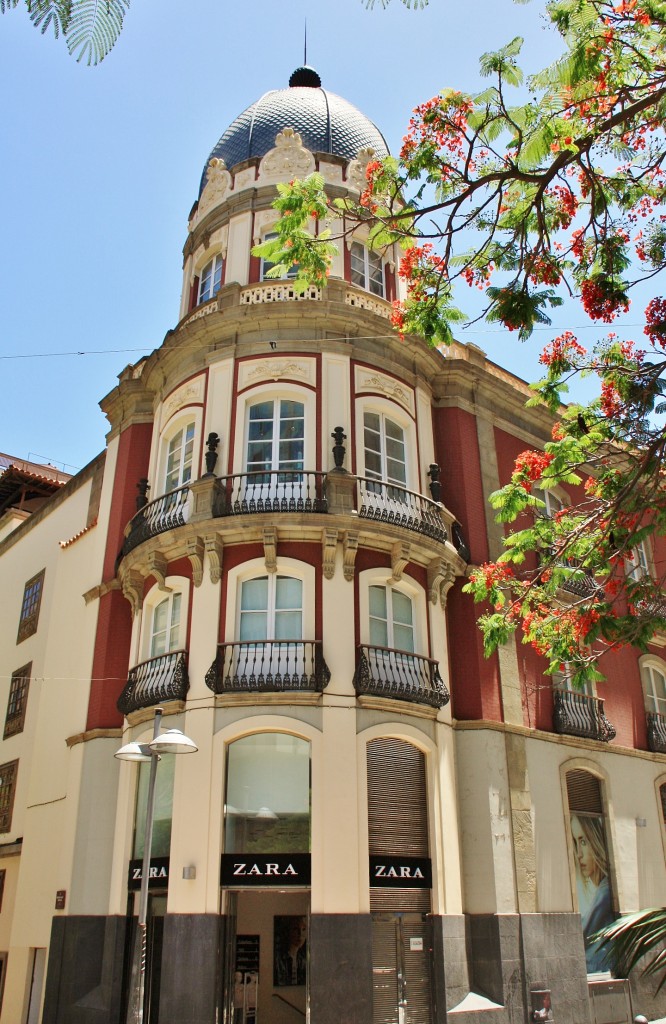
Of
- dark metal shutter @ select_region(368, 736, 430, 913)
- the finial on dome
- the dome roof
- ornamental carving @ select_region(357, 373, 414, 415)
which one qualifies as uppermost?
the finial on dome

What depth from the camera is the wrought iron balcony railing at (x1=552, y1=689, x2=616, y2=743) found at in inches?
801

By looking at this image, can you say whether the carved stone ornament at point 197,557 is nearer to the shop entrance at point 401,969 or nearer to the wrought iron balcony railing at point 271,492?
the wrought iron balcony railing at point 271,492

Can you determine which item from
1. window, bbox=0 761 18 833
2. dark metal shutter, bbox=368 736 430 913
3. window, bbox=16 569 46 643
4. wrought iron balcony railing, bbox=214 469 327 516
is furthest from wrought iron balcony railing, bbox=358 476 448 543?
window, bbox=0 761 18 833

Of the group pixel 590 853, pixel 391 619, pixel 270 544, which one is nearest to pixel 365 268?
pixel 270 544

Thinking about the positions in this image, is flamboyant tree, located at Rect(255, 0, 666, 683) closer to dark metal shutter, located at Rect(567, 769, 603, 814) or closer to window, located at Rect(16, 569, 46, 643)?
dark metal shutter, located at Rect(567, 769, 603, 814)

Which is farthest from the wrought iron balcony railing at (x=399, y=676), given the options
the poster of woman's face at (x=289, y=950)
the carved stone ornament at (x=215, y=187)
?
the carved stone ornament at (x=215, y=187)

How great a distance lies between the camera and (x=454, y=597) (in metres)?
19.7

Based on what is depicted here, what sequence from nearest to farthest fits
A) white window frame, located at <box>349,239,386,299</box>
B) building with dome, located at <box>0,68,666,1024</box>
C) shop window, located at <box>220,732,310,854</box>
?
shop window, located at <box>220,732,310,854</box> → building with dome, located at <box>0,68,666,1024</box> → white window frame, located at <box>349,239,386,299</box>

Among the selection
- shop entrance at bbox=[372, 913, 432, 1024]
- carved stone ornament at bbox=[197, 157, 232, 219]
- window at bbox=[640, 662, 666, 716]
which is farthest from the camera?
window at bbox=[640, 662, 666, 716]

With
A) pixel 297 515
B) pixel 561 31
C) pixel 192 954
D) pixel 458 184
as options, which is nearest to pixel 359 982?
pixel 192 954

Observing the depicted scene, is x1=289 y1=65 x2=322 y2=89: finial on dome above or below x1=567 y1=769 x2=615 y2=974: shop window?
above

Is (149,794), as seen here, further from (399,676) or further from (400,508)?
(400,508)

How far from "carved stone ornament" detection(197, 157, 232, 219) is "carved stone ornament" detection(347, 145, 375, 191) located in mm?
3285

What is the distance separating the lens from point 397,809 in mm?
16562
